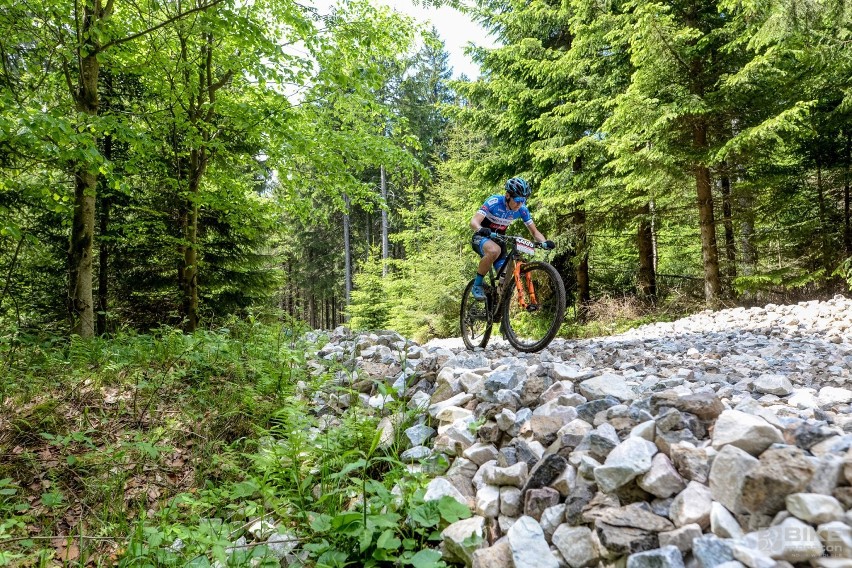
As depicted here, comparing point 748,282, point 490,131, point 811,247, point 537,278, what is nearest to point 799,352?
point 537,278

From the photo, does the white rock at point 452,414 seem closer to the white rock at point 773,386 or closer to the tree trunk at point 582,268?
the white rock at point 773,386

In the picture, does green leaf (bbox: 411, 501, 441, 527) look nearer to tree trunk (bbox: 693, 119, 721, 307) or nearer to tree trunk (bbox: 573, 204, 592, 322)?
tree trunk (bbox: 693, 119, 721, 307)

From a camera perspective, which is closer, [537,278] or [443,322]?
[537,278]

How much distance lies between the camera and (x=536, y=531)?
210 centimetres

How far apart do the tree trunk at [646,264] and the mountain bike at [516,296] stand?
21.4 feet

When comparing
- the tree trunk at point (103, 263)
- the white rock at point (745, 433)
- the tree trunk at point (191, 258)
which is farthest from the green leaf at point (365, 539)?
the tree trunk at point (103, 263)

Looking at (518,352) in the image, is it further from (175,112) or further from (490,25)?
(490,25)

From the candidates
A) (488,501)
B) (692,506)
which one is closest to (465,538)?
(488,501)

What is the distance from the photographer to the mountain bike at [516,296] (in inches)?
206

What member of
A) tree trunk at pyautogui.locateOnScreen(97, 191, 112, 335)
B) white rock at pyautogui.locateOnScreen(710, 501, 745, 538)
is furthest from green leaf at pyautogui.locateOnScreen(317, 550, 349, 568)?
tree trunk at pyautogui.locateOnScreen(97, 191, 112, 335)

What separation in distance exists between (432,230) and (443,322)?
223 inches

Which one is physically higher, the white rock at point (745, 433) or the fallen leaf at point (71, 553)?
the white rock at point (745, 433)

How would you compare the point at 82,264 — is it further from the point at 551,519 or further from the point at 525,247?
the point at 551,519

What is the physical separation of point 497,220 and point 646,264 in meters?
8.23
